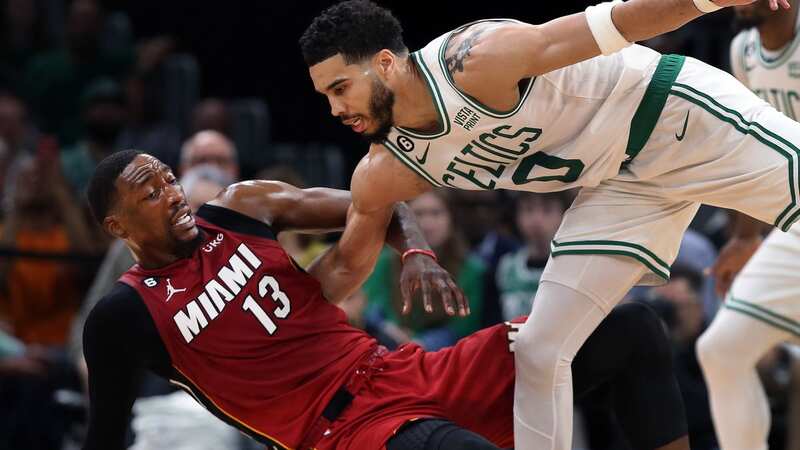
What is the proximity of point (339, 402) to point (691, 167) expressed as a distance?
45.5 inches

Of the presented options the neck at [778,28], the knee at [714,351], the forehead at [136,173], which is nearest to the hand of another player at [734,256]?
the knee at [714,351]

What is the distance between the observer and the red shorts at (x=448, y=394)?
3.71 metres

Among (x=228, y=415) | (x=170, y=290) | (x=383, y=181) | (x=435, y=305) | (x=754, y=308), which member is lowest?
(x=435, y=305)

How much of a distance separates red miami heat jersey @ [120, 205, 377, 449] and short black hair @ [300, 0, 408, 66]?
63 centimetres

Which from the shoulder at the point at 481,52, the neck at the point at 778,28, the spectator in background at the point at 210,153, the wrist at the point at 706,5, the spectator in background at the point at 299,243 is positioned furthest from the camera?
the spectator in background at the point at 210,153

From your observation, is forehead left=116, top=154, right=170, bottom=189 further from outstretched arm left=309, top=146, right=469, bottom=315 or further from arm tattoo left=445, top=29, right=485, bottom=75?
arm tattoo left=445, top=29, right=485, bottom=75

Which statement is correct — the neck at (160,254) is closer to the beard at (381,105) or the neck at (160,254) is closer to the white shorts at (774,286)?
the beard at (381,105)

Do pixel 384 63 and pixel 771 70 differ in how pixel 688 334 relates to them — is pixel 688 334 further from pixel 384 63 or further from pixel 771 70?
pixel 384 63

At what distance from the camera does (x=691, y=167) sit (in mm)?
3695

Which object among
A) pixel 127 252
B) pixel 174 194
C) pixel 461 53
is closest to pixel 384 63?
pixel 461 53

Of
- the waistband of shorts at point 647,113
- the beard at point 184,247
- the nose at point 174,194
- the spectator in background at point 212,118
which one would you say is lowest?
the spectator in background at point 212,118

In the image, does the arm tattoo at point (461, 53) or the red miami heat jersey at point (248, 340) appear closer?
the arm tattoo at point (461, 53)

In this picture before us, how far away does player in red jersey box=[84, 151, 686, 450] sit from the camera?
144 inches

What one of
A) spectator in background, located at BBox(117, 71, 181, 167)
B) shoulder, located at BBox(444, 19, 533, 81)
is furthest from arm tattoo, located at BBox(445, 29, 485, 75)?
spectator in background, located at BBox(117, 71, 181, 167)
